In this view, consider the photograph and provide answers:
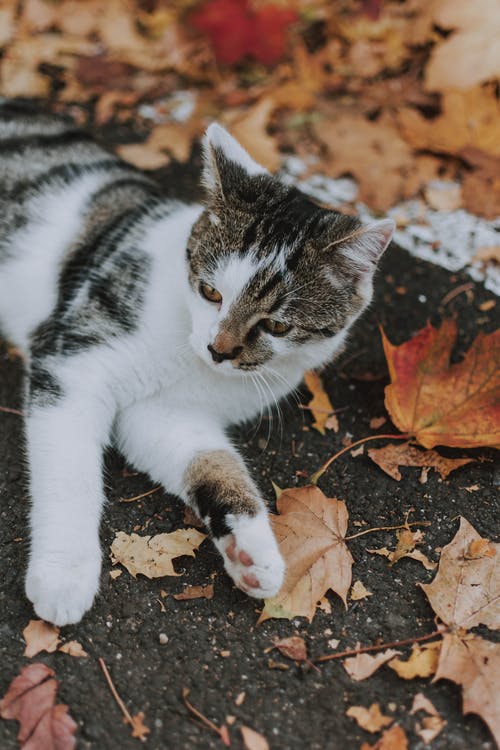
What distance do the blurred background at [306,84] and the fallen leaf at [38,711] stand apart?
93.1 inches

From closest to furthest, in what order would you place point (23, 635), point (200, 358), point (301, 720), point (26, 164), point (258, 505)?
point (301, 720) < point (23, 635) < point (258, 505) < point (200, 358) < point (26, 164)

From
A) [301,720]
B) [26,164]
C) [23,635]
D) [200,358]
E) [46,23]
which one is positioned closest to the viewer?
[301,720]

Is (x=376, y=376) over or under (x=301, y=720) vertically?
over

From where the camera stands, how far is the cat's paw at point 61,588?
6.40ft

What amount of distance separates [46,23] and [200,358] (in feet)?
9.91

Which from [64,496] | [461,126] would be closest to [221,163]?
[64,496]

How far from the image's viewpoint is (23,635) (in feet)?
6.47

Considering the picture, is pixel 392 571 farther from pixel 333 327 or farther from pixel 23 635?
pixel 23 635

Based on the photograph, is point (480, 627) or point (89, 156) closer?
point (480, 627)

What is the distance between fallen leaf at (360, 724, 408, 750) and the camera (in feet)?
5.82

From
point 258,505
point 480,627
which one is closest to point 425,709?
point 480,627

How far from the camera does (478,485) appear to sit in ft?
7.96

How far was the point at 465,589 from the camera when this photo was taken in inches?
81.4

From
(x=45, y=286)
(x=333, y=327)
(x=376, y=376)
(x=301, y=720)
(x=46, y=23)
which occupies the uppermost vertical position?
(x=46, y=23)
